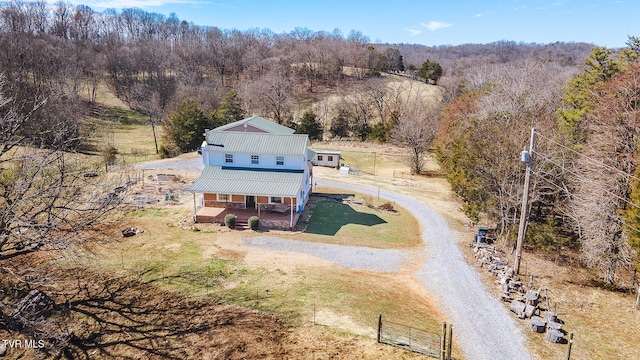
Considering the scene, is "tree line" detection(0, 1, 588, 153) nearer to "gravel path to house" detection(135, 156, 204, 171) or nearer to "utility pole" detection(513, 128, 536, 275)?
"gravel path to house" detection(135, 156, 204, 171)

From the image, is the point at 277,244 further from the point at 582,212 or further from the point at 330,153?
the point at 330,153

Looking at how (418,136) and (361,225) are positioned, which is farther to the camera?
(418,136)

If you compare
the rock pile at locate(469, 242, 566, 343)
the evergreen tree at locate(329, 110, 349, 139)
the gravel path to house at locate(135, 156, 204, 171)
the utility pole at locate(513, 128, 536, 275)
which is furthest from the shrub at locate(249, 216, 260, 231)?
the evergreen tree at locate(329, 110, 349, 139)

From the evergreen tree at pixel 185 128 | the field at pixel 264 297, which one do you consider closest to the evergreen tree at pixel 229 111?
the evergreen tree at pixel 185 128

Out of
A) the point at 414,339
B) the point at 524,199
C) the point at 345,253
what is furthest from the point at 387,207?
the point at 414,339

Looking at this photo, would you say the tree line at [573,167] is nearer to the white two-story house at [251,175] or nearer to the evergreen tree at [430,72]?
the white two-story house at [251,175]

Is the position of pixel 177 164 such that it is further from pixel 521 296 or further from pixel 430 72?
pixel 430 72
